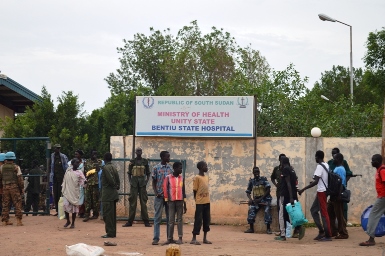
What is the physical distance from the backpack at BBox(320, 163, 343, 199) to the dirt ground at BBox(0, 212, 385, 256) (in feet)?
3.08

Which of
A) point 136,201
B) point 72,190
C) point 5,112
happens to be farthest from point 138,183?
point 5,112

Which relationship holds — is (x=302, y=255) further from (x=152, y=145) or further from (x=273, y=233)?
(x=152, y=145)

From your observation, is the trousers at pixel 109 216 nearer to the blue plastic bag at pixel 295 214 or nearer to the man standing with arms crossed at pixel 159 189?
the man standing with arms crossed at pixel 159 189

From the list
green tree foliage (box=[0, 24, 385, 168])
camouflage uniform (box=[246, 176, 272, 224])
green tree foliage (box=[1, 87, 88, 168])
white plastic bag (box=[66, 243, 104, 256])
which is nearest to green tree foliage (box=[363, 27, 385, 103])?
green tree foliage (box=[0, 24, 385, 168])

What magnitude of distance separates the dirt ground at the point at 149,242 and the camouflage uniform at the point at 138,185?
36 cm

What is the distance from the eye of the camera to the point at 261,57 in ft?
158

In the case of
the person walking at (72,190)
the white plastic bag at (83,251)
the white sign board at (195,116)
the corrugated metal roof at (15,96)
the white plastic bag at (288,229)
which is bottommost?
the white plastic bag at (83,251)

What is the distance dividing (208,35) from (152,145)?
3018 cm

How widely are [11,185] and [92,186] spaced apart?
7.07 feet

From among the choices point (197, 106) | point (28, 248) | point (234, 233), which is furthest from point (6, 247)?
point (197, 106)

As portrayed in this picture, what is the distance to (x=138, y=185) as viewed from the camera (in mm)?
17297

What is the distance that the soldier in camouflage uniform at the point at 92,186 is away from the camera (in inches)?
721

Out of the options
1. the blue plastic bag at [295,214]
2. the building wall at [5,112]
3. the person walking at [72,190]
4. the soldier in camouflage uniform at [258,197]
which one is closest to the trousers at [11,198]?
the person walking at [72,190]

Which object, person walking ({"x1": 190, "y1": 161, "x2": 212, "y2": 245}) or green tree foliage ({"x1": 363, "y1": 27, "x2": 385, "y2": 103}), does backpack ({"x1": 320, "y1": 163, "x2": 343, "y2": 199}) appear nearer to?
person walking ({"x1": 190, "y1": 161, "x2": 212, "y2": 245})
